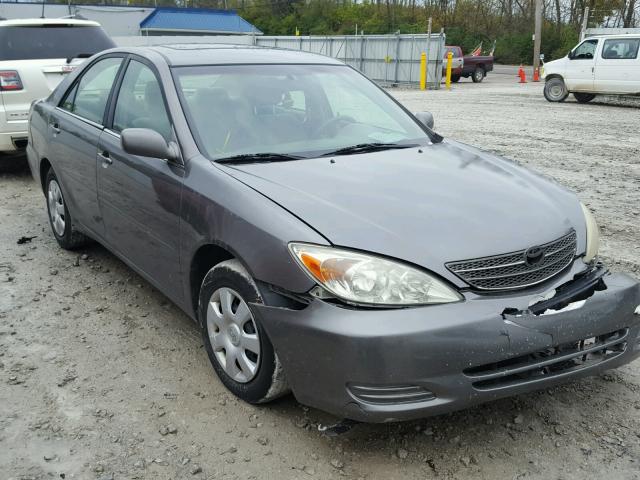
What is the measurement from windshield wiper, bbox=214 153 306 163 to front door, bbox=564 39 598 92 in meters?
17.4

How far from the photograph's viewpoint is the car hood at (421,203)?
8.61 feet

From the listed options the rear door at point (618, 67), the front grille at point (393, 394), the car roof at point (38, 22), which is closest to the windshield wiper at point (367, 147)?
the front grille at point (393, 394)

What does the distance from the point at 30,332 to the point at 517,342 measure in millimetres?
2869

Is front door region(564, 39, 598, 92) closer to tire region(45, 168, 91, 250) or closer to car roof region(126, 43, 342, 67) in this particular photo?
car roof region(126, 43, 342, 67)

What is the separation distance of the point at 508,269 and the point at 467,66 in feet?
104

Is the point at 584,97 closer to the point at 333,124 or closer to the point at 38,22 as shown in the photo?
the point at 38,22

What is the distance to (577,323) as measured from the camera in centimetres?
263

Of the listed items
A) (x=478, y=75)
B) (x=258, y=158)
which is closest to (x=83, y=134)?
(x=258, y=158)

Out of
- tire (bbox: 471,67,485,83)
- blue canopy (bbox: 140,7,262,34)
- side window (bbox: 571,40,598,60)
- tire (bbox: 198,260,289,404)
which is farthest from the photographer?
blue canopy (bbox: 140,7,262,34)

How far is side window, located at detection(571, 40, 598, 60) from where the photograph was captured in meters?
18.3

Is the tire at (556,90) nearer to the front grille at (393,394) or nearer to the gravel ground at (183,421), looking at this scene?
the gravel ground at (183,421)

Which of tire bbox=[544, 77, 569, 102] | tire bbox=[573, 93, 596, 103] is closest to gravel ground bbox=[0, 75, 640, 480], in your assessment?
tire bbox=[544, 77, 569, 102]

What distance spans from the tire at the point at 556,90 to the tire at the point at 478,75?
1356 centimetres

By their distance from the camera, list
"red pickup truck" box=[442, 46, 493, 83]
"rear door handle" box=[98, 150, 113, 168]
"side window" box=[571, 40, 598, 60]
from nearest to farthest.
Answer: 1. "rear door handle" box=[98, 150, 113, 168]
2. "side window" box=[571, 40, 598, 60]
3. "red pickup truck" box=[442, 46, 493, 83]
